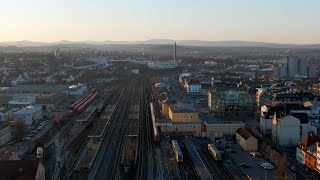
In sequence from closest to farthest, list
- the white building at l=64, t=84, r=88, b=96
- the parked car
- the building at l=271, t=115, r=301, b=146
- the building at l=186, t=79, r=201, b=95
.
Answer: the parked car
the building at l=271, t=115, r=301, b=146
the white building at l=64, t=84, r=88, b=96
the building at l=186, t=79, r=201, b=95

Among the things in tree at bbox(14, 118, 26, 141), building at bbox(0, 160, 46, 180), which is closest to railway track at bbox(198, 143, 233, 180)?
building at bbox(0, 160, 46, 180)

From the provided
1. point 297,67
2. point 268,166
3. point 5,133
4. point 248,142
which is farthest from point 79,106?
point 297,67

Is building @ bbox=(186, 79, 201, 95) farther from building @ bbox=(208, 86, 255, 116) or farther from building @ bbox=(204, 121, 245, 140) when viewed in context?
building @ bbox=(204, 121, 245, 140)

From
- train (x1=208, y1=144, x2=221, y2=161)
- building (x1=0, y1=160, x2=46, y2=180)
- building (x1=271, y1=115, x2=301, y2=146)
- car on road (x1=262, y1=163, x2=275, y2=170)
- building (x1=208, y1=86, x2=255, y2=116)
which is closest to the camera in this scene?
building (x1=0, y1=160, x2=46, y2=180)

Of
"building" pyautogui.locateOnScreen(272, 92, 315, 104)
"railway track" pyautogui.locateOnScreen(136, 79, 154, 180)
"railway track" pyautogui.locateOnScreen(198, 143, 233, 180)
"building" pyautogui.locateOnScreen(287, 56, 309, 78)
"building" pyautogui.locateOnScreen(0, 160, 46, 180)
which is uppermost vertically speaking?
"building" pyautogui.locateOnScreen(287, 56, 309, 78)

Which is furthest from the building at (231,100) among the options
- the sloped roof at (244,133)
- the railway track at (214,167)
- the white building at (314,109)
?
the railway track at (214,167)

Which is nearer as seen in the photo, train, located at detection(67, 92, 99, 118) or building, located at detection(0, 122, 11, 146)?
building, located at detection(0, 122, 11, 146)

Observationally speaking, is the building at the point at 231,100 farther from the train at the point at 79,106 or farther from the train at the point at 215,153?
the train at the point at 215,153
